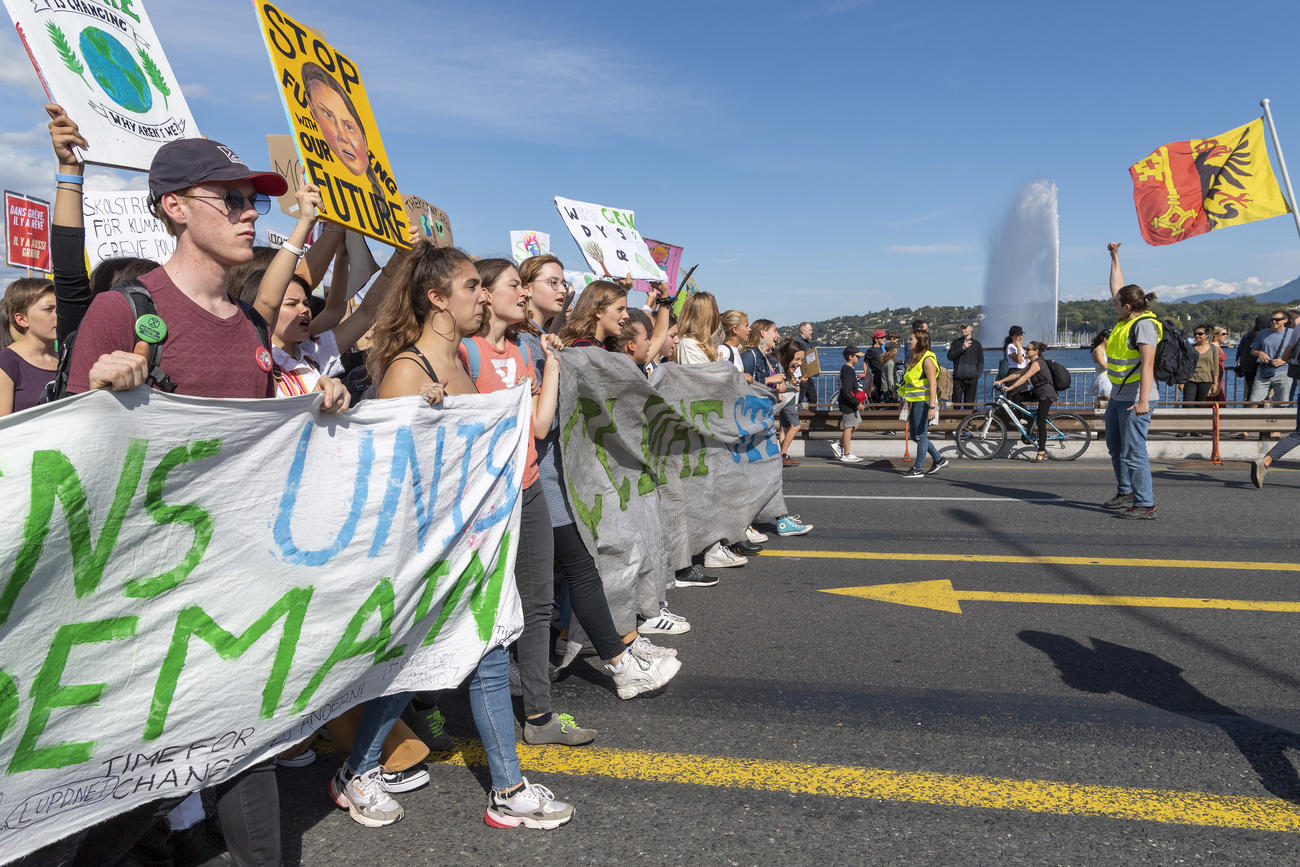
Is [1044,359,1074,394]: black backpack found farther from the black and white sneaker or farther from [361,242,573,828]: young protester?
[361,242,573,828]: young protester

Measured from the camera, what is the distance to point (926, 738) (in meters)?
3.48

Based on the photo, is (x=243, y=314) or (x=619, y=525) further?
(x=619, y=525)

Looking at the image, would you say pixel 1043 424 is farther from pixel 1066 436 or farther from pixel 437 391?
pixel 437 391

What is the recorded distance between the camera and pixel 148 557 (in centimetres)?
206

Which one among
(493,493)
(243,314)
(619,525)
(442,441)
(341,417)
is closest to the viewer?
(243,314)

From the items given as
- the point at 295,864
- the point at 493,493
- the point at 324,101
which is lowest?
the point at 295,864

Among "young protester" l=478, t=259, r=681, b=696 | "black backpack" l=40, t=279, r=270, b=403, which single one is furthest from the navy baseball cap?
"young protester" l=478, t=259, r=681, b=696

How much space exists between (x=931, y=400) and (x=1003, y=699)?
7046mm

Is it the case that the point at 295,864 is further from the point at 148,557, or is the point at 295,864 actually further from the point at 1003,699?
the point at 1003,699

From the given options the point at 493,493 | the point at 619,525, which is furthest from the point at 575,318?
the point at 493,493

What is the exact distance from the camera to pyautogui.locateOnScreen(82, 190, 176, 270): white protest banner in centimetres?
629

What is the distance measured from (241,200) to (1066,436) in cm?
1189

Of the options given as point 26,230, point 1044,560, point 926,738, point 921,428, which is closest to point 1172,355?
point 1044,560

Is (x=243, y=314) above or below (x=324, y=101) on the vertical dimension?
below
